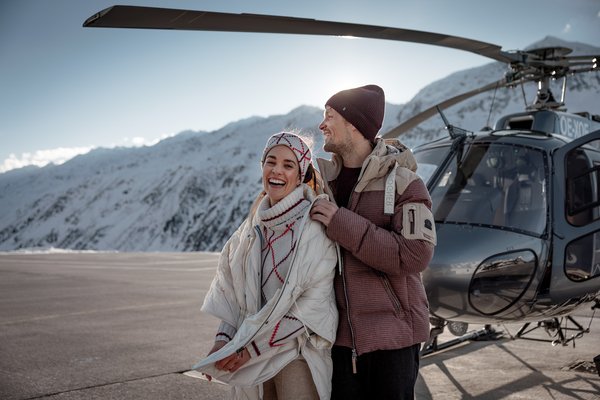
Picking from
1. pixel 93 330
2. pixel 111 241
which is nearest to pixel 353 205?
pixel 93 330

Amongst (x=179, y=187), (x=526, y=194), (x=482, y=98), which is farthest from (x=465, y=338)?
(x=179, y=187)

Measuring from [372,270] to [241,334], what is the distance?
0.61 meters

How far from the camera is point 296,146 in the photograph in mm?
2342

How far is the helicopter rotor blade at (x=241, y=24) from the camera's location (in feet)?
8.95

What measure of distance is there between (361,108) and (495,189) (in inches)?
112

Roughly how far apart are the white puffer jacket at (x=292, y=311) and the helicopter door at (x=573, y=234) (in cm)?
298

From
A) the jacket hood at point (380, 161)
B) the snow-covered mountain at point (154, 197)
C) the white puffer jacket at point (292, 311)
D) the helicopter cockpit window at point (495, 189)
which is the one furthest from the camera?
the snow-covered mountain at point (154, 197)

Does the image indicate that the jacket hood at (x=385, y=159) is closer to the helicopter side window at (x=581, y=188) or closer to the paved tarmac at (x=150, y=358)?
the paved tarmac at (x=150, y=358)

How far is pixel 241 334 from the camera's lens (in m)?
2.17

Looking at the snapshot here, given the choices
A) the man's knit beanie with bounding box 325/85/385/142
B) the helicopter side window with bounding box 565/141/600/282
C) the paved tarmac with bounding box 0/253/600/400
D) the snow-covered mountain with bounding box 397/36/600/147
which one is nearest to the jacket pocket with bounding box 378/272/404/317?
the man's knit beanie with bounding box 325/85/385/142

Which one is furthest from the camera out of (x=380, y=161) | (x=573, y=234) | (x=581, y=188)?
(x=581, y=188)

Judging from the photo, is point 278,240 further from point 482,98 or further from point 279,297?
point 482,98

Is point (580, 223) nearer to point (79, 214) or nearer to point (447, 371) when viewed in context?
point (447, 371)

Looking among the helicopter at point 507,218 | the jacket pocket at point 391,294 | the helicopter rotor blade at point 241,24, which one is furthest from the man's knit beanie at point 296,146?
the helicopter at point 507,218
